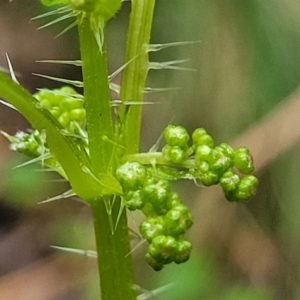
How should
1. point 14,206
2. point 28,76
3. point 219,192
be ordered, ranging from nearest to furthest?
1. point 219,192
2. point 14,206
3. point 28,76

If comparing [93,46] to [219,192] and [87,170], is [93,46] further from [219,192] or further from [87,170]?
[219,192]

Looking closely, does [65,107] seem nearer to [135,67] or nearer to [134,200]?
[135,67]

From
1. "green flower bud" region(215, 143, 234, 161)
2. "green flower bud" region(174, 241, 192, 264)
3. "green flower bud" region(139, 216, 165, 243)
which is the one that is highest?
"green flower bud" region(215, 143, 234, 161)

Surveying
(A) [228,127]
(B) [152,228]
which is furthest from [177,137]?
A: (A) [228,127]

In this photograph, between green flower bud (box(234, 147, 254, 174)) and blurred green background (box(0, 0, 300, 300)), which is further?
blurred green background (box(0, 0, 300, 300))

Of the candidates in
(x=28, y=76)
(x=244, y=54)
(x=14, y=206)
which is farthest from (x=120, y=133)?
(x=28, y=76)

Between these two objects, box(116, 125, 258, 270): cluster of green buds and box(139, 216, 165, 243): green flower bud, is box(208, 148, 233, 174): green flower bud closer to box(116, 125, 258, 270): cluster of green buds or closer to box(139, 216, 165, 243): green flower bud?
box(116, 125, 258, 270): cluster of green buds

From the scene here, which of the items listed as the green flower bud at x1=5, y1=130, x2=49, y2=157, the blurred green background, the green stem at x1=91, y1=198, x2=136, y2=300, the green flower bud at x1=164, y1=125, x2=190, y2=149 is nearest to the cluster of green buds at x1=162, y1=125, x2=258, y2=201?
the green flower bud at x1=164, y1=125, x2=190, y2=149
